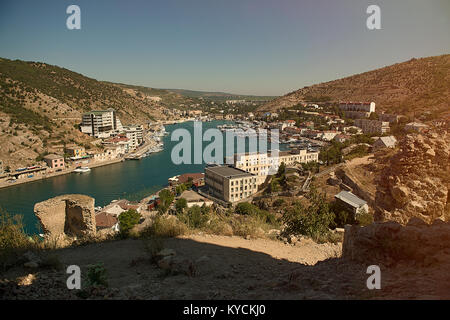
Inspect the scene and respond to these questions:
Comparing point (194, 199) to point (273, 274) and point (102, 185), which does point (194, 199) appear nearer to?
point (102, 185)

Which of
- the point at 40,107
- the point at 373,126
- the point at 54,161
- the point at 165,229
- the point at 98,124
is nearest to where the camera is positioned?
the point at 165,229

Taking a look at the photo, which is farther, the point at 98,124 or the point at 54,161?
the point at 98,124

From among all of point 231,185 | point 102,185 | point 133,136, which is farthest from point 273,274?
point 133,136

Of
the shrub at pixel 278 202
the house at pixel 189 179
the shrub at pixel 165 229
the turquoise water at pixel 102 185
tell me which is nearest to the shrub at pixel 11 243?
the shrub at pixel 165 229

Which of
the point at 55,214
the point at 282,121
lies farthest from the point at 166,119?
the point at 55,214

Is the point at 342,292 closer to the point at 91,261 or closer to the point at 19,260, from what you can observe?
the point at 91,261

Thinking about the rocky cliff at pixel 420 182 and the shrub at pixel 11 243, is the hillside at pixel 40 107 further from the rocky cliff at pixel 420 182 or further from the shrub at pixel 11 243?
the rocky cliff at pixel 420 182
